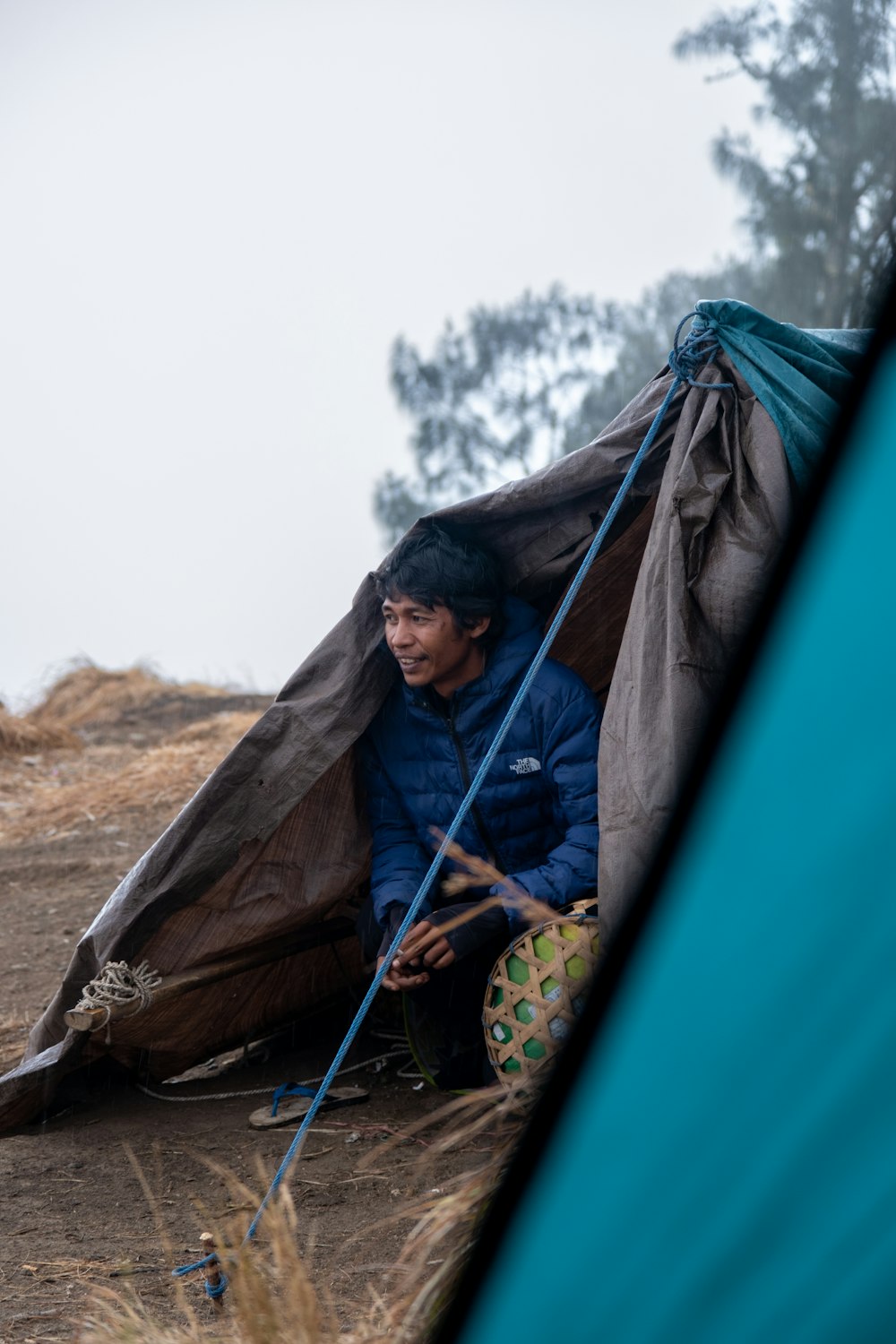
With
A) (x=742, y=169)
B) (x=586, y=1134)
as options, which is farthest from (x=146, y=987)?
(x=742, y=169)

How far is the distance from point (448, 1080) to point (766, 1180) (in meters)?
2.09

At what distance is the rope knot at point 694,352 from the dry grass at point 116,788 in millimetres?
5652

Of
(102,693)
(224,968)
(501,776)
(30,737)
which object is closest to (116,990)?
(224,968)

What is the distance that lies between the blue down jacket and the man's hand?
0.57 feet

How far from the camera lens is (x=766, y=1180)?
1365 mm

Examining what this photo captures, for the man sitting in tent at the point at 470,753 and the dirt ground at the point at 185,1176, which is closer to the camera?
the dirt ground at the point at 185,1176

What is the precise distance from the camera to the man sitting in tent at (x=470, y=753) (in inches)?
120

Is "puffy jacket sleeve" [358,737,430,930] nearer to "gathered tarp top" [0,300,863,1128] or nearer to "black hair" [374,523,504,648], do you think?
"gathered tarp top" [0,300,863,1128]

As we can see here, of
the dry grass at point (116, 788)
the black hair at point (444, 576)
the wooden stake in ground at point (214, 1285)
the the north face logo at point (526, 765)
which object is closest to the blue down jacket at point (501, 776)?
the the north face logo at point (526, 765)

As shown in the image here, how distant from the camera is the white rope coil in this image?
10.7ft

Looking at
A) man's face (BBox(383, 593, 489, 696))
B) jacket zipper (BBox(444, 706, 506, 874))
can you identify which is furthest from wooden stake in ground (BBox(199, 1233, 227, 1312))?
man's face (BBox(383, 593, 489, 696))

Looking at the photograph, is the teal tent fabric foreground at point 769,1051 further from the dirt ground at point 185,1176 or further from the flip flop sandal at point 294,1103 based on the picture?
the flip flop sandal at point 294,1103

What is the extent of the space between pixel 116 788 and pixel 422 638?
21.2 feet

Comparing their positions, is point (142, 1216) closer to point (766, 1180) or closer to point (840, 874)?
point (766, 1180)
